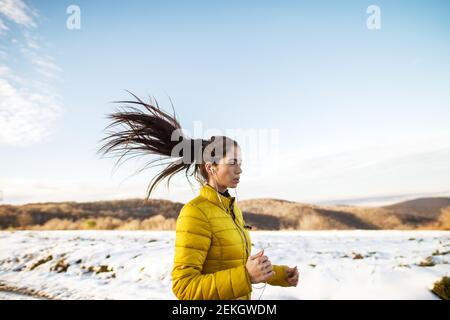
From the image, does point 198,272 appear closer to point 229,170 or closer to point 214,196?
point 214,196

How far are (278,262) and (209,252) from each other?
5.37 metres

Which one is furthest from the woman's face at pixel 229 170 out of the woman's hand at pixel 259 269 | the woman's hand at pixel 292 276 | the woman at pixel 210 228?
the woman's hand at pixel 292 276

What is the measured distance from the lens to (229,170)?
7.75 ft

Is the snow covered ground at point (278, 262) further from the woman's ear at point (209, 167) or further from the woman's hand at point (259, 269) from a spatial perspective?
the woman's hand at point (259, 269)

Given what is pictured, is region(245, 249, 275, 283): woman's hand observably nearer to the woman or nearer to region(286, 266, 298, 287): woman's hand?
the woman

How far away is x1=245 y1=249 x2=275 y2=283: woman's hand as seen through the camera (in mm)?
1818

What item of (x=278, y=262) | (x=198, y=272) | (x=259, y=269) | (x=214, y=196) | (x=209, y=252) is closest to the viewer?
(x=259, y=269)

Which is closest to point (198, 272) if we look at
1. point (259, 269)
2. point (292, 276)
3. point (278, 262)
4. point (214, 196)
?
point (259, 269)

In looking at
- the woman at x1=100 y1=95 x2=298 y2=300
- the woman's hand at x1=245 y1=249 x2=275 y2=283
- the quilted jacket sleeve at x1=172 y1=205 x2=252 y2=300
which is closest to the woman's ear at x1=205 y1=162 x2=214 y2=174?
the woman at x1=100 y1=95 x2=298 y2=300

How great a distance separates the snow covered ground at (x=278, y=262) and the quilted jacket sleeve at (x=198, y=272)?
398cm

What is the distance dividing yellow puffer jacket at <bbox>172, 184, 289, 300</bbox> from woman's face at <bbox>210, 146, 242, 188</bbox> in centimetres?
10

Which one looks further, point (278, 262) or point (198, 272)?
point (278, 262)

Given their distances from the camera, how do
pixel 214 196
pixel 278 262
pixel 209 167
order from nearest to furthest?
pixel 214 196 → pixel 209 167 → pixel 278 262
